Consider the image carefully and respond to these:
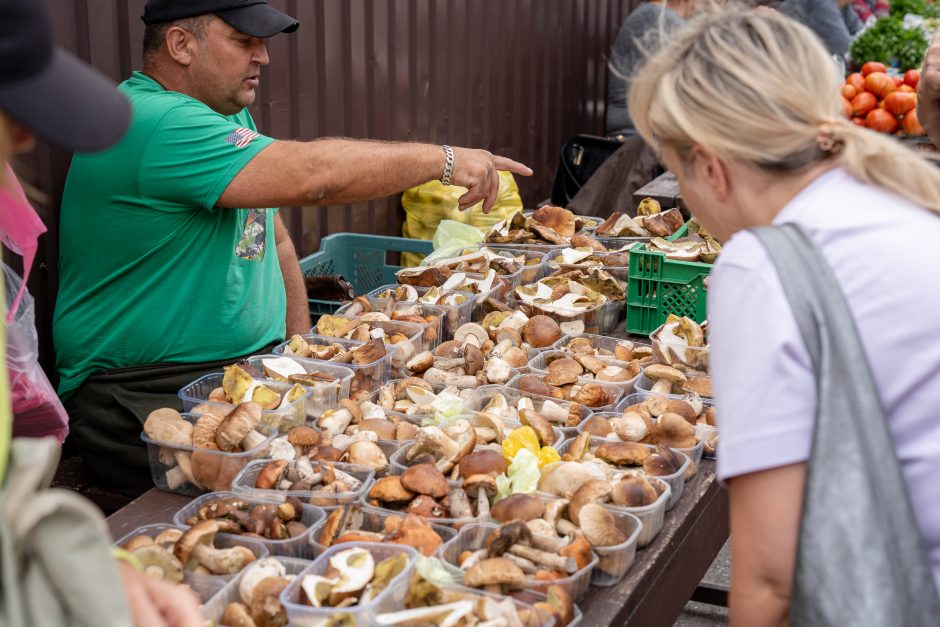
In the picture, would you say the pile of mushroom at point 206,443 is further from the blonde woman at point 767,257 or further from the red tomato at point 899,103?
the red tomato at point 899,103

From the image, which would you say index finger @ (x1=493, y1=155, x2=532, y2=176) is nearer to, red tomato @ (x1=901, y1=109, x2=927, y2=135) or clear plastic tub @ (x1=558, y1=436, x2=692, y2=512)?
clear plastic tub @ (x1=558, y1=436, x2=692, y2=512)

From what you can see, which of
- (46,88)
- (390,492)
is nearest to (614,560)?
(390,492)

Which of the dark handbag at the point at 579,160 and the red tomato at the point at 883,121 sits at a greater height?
the red tomato at the point at 883,121

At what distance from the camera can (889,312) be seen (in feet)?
4.57

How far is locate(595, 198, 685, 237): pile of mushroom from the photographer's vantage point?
400 centimetres

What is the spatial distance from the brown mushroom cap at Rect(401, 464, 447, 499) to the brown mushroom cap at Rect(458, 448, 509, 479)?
66 mm

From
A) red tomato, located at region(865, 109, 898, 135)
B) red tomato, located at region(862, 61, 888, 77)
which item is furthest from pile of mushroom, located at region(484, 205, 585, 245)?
red tomato, located at region(862, 61, 888, 77)

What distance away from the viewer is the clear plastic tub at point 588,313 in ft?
10.6

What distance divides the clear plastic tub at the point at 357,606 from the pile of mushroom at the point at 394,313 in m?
1.34

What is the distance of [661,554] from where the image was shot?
202 centimetres

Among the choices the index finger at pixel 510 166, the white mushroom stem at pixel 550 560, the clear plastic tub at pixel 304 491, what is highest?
the index finger at pixel 510 166

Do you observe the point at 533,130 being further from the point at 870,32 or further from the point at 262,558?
the point at 262,558

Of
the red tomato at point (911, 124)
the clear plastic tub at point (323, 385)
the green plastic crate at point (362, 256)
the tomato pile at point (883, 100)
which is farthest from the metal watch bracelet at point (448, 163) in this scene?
the red tomato at point (911, 124)

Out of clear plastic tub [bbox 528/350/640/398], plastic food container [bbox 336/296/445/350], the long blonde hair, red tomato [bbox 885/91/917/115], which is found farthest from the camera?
red tomato [bbox 885/91/917/115]
